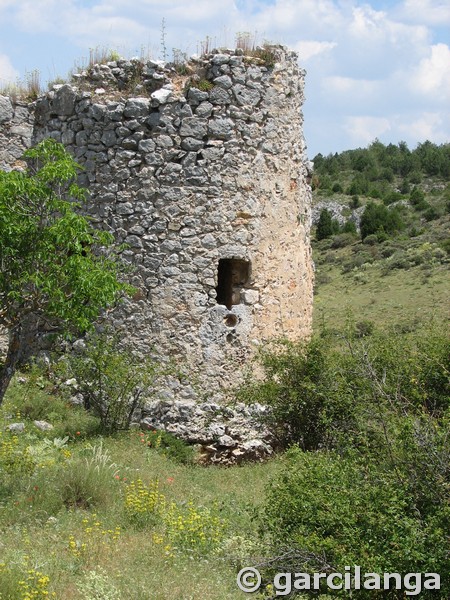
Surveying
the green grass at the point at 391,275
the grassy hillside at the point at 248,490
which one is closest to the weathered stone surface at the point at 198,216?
the grassy hillside at the point at 248,490

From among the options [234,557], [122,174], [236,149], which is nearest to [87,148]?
[122,174]

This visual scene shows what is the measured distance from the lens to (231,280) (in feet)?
36.2

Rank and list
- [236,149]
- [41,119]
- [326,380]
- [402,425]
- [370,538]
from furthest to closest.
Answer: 1. [41,119]
2. [236,149]
3. [326,380]
4. [402,425]
5. [370,538]

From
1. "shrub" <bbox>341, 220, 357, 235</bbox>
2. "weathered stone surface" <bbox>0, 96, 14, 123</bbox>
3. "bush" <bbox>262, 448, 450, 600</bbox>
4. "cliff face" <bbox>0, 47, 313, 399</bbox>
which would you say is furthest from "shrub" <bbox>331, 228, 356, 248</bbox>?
"bush" <bbox>262, 448, 450, 600</bbox>

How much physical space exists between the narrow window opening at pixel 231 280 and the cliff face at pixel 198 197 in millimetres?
15

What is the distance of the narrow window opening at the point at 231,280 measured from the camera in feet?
35.8

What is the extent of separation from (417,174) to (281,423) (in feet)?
119

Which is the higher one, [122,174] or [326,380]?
[122,174]

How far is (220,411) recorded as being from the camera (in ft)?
34.4

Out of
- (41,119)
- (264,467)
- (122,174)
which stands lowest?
(264,467)

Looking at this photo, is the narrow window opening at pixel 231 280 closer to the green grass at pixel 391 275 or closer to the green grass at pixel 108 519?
the green grass at pixel 108 519

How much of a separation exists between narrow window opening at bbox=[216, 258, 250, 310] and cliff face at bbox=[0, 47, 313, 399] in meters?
0.02

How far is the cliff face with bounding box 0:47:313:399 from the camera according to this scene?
10531 mm

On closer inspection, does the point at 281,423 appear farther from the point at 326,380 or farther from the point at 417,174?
the point at 417,174
